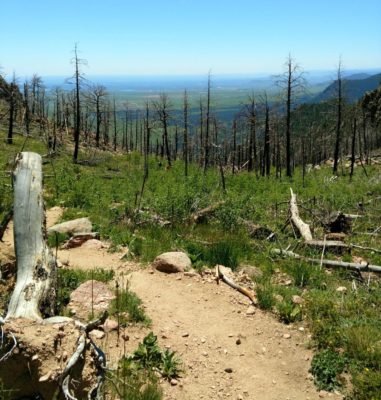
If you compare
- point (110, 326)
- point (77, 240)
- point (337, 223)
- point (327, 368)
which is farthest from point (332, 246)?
point (110, 326)

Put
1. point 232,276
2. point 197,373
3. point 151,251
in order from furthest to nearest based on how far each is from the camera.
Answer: point 151,251, point 232,276, point 197,373

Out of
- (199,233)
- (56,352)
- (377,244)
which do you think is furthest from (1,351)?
(377,244)

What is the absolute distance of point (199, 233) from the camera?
10.2m

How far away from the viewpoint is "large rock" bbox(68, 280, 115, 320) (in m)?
6.18

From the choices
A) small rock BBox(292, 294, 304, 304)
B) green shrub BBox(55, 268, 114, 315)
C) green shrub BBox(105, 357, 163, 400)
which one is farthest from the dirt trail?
small rock BBox(292, 294, 304, 304)

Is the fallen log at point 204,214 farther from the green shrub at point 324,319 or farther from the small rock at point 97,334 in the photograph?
the small rock at point 97,334

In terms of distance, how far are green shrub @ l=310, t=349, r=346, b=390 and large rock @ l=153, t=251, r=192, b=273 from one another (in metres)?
3.14

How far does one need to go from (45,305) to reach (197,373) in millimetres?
2084

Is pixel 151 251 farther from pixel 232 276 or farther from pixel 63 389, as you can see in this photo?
pixel 63 389

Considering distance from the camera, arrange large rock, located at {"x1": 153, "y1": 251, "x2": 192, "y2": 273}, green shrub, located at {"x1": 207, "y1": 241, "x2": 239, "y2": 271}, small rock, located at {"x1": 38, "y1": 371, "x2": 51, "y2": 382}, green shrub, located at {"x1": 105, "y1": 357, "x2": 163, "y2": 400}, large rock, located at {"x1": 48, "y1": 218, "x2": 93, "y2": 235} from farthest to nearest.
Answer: large rock, located at {"x1": 48, "y1": 218, "x2": 93, "y2": 235}, green shrub, located at {"x1": 207, "y1": 241, "x2": 239, "y2": 271}, large rock, located at {"x1": 153, "y1": 251, "x2": 192, "y2": 273}, green shrub, located at {"x1": 105, "y1": 357, "x2": 163, "y2": 400}, small rock, located at {"x1": 38, "y1": 371, "x2": 51, "y2": 382}

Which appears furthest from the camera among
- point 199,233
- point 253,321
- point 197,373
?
point 199,233

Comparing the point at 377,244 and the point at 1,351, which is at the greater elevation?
the point at 1,351

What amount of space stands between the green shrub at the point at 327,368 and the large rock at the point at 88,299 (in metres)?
3.07

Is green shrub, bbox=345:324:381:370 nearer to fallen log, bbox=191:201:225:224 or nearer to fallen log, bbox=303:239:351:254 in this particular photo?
fallen log, bbox=303:239:351:254
